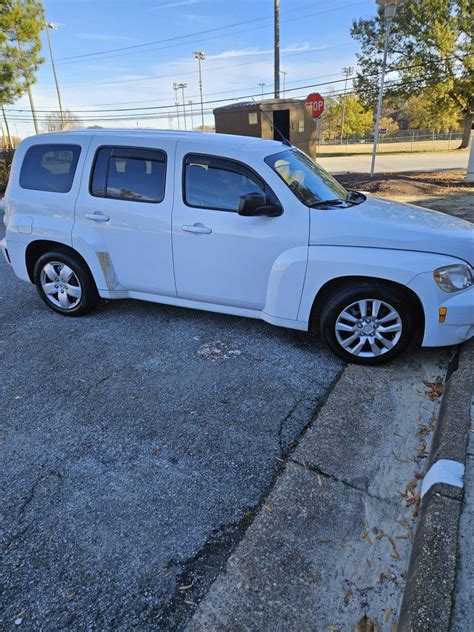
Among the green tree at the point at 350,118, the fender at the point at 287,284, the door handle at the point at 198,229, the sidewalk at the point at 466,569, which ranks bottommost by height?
the sidewalk at the point at 466,569

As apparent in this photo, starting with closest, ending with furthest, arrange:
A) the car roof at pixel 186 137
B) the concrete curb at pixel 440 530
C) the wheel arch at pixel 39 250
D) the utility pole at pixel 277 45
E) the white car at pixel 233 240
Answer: the concrete curb at pixel 440 530, the white car at pixel 233 240, the car roof at pixel 186 137, the wheel arch at pixel 39 250, the utility pole at pixel 277 45

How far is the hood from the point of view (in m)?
3.43

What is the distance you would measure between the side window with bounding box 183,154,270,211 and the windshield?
0.25 m

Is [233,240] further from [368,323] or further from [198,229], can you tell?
[368,323]

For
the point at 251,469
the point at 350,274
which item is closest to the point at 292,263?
the point at 350,274

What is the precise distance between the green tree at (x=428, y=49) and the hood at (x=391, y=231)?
2885 centimetres

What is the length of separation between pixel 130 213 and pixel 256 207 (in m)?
1.33

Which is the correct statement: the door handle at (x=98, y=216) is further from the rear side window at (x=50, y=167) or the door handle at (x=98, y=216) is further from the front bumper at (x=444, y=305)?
the front bumper at (x=444, y=305)

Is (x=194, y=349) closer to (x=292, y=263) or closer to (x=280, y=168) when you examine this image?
(x=292, y=263)

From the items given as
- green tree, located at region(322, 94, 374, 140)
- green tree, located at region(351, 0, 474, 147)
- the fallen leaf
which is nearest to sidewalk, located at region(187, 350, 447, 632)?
the fallen leaf

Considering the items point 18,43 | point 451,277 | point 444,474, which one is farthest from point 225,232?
point 18,43

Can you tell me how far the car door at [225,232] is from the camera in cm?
379

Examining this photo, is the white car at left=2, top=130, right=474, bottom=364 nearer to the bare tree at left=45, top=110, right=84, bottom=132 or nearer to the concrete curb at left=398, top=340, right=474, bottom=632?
the concrete curb at left=398, top=340, right=474, bottom=632

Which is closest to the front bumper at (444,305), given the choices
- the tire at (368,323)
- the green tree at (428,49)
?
the tire at (368,323)
